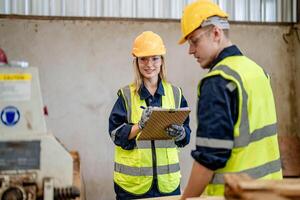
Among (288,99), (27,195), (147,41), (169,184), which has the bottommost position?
(169,184)

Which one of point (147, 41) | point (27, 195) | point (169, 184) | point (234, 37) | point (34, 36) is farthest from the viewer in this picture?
point (234, 37)

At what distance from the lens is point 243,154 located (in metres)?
1.47

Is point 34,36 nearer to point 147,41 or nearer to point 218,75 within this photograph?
point 147,41

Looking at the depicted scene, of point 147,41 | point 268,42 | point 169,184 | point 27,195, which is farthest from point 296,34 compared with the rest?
point 27,195

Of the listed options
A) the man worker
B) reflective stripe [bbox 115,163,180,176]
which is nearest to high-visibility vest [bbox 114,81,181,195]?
reflective stripe [bbox 115,163,180,176]

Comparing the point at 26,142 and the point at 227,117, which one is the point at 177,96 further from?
the point at 26,142

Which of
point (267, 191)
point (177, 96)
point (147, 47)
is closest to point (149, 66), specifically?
point (147, 47)

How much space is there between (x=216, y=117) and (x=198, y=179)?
0.24 metres

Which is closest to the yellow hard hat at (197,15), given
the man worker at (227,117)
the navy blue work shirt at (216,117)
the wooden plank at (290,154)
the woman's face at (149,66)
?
the man worker at (227,117)

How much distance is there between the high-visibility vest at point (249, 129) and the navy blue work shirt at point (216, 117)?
2 cm

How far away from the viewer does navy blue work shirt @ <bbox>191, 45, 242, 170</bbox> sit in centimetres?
142

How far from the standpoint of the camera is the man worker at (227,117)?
4.68ft

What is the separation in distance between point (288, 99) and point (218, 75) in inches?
98.5

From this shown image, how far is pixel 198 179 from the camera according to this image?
59.1 inches
